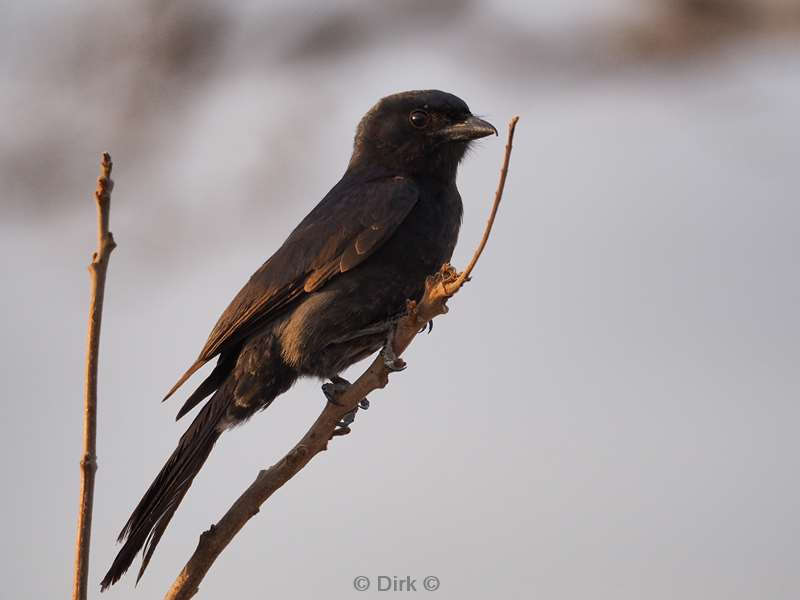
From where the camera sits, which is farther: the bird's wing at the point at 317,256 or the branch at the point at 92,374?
the bird's wing at the point at 317,256

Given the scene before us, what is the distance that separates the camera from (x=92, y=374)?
2.44 meters

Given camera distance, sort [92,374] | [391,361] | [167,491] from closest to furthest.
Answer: [92,374]
[391,361]
[167,491]

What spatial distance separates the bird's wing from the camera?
16.3 feet

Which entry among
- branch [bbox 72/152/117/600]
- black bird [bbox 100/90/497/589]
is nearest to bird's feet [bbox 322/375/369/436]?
black bird [bbox 100/90/497/589]

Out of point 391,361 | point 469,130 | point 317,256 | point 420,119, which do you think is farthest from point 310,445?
point 420,119

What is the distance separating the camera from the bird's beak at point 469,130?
→ 5336 millimetres

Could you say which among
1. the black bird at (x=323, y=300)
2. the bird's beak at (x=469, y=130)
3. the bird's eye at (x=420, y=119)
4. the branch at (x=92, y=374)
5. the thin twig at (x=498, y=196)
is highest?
the bird's eye at (x=420, y=119)

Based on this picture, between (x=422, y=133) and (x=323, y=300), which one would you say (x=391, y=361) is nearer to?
(x=323, y=300)

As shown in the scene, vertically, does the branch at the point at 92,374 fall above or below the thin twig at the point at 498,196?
below

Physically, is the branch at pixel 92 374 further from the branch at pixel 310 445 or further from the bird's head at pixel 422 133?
the bird's head at pixel 422 133

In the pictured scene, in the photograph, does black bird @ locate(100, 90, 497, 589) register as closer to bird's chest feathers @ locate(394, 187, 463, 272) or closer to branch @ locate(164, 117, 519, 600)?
bird's chest feathers @ locate(394, 187, 463, 272)

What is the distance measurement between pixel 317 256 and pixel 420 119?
1.00 m

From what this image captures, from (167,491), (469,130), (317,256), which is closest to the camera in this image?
(167,491)

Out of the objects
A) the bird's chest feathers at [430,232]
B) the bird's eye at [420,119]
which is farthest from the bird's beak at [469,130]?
the bird's chest feathers at [430,232]
